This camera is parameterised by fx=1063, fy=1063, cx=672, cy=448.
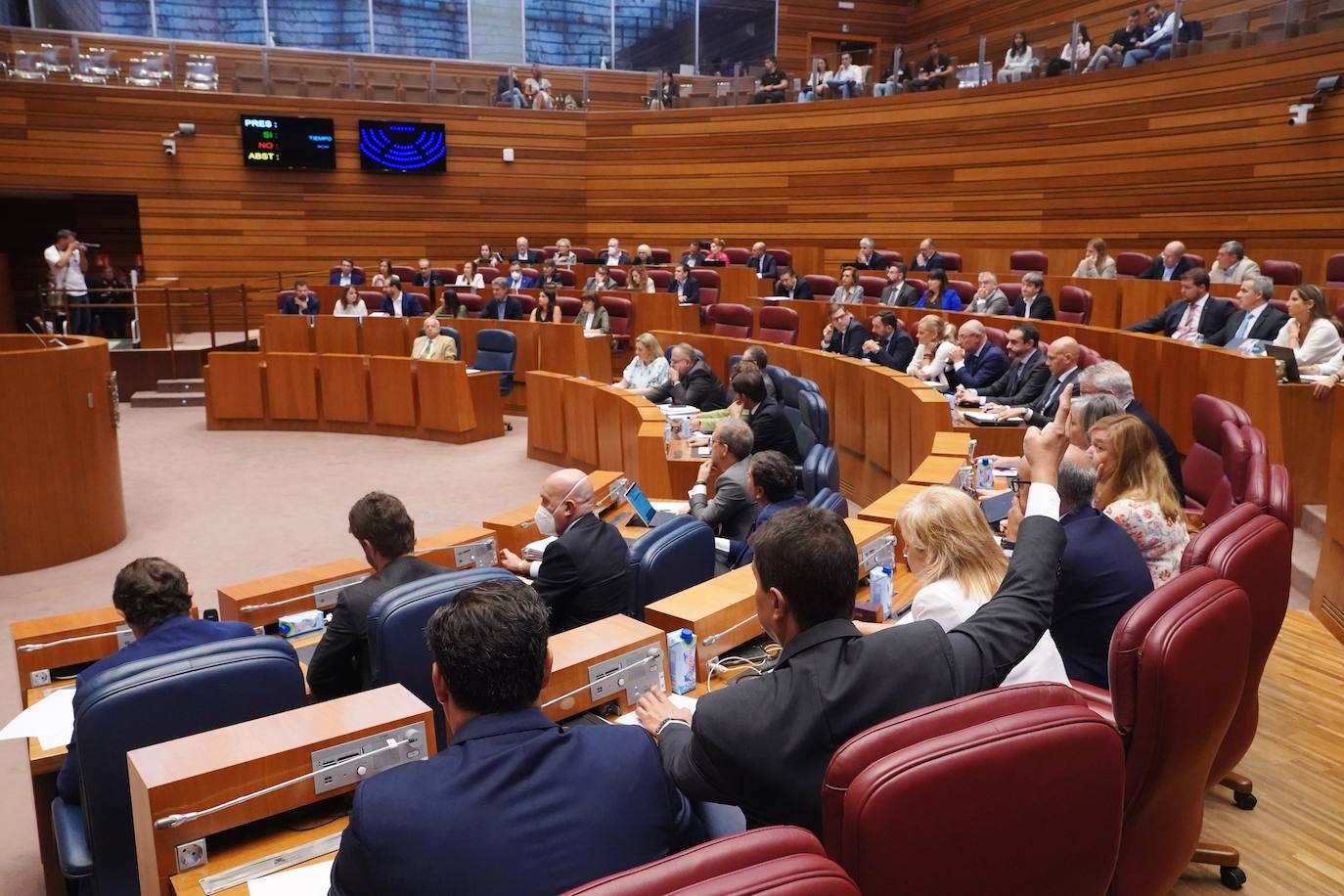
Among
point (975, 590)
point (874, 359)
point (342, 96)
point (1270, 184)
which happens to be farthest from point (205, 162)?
point (975, 590)

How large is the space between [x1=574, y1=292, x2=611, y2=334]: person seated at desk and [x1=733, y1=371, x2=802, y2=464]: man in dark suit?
4.59 meters

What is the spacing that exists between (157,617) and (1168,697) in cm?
243

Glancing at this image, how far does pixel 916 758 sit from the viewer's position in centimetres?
134

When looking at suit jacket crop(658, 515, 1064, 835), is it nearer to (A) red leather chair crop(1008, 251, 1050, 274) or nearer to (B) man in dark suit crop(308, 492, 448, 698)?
(B) man in dark suit crop(308, 492, 448, 698)

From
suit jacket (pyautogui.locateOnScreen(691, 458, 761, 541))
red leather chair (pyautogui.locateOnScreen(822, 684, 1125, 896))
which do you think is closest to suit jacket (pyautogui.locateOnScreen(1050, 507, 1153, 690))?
red leather chair (pyautogui.locateOnScreen(822, 684, 1125, 896))

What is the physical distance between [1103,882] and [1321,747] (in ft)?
7.57

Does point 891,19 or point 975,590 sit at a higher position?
point 891,19

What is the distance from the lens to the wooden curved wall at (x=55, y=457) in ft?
20.2

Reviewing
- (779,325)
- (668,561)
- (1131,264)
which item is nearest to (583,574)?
(668,561)

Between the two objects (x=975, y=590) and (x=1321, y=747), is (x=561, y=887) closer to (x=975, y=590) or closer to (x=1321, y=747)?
(x=975, y=590)

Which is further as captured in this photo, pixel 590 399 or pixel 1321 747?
pixel 590 399

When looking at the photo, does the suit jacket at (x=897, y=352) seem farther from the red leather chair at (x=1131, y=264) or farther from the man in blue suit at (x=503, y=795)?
the man in blue suit at (x=503, y=795)

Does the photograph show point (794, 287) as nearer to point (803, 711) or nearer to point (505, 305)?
point (505, 305)

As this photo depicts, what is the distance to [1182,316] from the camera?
7.37m
